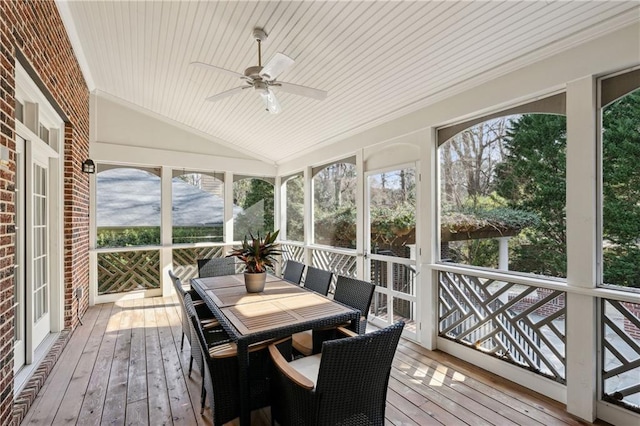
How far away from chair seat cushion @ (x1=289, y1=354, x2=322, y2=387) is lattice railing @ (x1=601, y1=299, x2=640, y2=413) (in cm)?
206

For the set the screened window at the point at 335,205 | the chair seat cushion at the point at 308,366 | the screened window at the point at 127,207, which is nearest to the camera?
the chair seat cushion at the point at 308,366

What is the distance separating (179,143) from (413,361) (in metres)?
5.39

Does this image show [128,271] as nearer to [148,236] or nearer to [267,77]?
[148,236]

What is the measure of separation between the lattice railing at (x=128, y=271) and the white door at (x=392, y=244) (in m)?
3.99

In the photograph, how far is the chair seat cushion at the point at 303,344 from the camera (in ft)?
8.23

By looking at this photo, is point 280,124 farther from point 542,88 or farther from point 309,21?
point 542,88

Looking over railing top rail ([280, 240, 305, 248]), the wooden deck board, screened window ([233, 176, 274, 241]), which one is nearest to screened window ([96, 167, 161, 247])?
screened window ([233, 176, 274, 241])

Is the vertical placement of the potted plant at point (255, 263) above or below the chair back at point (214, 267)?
above

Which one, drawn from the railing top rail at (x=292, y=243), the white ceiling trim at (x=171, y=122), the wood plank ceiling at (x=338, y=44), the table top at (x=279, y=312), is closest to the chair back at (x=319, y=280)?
the table top at (x=279, y=312)

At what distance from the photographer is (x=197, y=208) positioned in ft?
20.7

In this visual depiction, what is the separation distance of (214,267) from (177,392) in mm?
1752

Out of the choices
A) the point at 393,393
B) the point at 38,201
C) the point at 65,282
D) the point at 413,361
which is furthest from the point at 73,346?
the point at 413,361

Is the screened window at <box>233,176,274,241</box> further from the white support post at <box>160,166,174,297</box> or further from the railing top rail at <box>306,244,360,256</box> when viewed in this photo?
the railing top rail at <box>306,244,360,256</box>

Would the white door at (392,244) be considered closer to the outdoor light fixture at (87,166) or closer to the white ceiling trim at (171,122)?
the white ceiling trim at (171,122)
